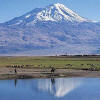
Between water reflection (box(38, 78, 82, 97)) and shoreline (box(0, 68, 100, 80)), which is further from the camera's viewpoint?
shoreline (box(0, 68, 100, 80))

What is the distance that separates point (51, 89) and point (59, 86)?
3125mm

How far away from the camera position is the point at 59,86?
65.8 metres

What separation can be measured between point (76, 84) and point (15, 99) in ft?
61.5

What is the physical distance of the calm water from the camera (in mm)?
53562

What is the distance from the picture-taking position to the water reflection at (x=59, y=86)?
59.7m

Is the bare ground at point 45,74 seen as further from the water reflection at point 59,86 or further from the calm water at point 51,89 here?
the water reflection at point 59,86

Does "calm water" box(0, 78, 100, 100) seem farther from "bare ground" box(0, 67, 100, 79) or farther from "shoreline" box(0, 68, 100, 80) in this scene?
"bare ground" box(0, 67, 100, 79)

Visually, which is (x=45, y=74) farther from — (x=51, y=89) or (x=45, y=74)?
(x=51, y=89)

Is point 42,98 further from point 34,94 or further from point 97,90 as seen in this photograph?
point 97,90

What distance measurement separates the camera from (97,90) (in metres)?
59.2

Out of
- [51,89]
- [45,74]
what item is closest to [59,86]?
[51,89]

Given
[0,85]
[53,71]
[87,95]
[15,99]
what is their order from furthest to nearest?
[53,71]
[0,85]
[87,95]
[15,99]

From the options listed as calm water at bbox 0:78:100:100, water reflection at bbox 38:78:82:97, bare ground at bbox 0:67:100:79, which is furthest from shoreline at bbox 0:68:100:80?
water reflection at bbox 38:78:82:97

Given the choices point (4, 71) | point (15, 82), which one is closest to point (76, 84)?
point (15, 82)
